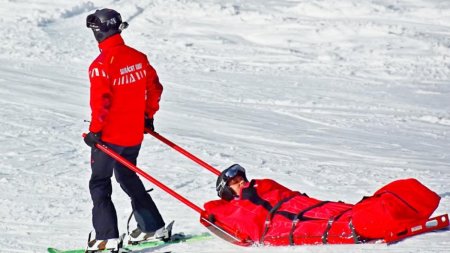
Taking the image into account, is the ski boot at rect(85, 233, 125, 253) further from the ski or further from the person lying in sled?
the person lying in sled

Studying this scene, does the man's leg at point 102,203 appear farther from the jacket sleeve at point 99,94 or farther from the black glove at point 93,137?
the jacket sleeve at point 99,94

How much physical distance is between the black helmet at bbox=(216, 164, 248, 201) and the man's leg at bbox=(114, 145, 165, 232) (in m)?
0.59

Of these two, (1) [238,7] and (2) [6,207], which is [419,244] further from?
(1) [238,7]

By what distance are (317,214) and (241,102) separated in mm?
7306

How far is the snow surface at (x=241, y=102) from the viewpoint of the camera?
324 inches

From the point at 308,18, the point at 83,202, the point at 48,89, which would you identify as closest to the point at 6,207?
the point at 83,202

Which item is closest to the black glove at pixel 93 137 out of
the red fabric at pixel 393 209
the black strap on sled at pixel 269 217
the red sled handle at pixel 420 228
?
the black strap on sled at pixel 269 217

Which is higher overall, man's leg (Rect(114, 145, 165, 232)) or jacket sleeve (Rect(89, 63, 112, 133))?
jacket sleeve (Rect(89, 63, 112, 133))

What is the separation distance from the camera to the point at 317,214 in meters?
5.89

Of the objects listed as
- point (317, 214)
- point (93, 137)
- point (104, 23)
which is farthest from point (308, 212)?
point (104, 23)

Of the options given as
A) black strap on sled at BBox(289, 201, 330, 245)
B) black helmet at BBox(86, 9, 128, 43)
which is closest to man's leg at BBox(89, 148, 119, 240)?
black helmet at BBox(86, 9, 128, 43)

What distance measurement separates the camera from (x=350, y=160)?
1017 cm

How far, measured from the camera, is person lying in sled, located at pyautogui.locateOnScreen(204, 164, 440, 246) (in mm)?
5598

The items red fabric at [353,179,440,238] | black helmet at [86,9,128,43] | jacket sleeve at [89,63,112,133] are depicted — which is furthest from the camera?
black helmet at [86,9,128,43]
